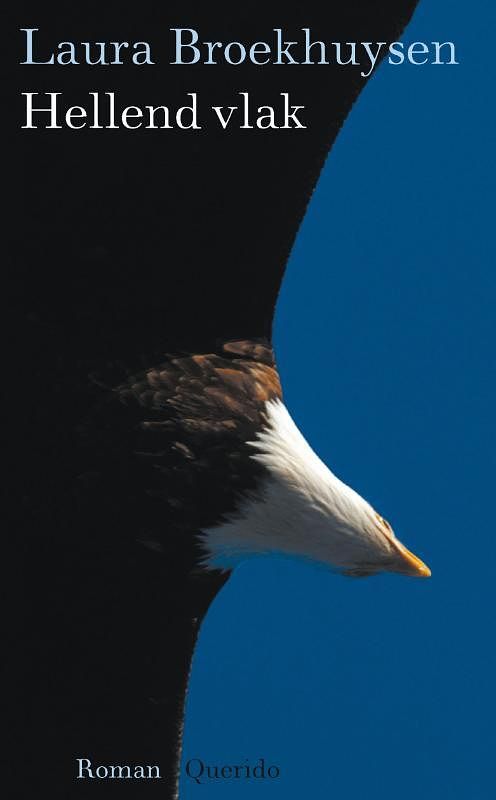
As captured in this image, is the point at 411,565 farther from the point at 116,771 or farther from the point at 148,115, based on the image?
the point at 148,115

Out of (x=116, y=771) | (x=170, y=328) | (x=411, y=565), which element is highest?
(x=170, y=328)

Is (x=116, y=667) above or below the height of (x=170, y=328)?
below

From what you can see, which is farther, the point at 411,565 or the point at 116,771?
the point at 116,771

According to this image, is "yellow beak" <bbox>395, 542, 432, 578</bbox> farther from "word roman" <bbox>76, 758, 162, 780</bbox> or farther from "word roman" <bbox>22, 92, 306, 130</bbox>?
"word roman" <bbox>22, 92, 306, 130</bbox>

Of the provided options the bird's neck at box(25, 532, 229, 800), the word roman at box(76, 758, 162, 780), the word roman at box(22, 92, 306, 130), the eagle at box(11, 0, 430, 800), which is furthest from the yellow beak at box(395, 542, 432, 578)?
the word roman at box(22, 92, 306, 130)

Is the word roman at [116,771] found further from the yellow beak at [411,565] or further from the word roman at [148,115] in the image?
the word roman at [148,115]

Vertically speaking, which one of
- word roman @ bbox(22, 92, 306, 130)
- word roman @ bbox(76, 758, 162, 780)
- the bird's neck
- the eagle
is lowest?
word roman @ bbox(76, 758, 162, 780)

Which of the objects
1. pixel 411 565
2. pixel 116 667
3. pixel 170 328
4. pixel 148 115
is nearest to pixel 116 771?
pixel 116 667
